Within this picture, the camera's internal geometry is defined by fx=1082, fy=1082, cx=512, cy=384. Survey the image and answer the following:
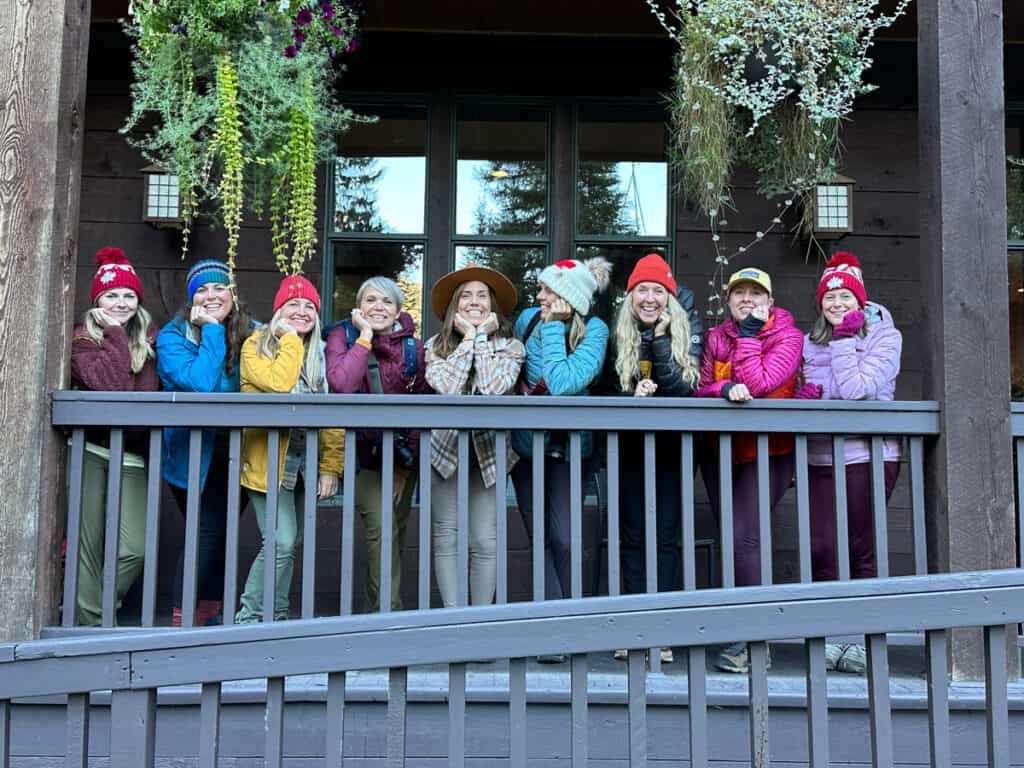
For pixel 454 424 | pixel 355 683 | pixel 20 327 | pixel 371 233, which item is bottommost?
pixel 355 683

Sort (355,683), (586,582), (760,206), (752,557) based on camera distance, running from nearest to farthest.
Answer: (355,683)
(752,557)
(586,582)
(760,206)

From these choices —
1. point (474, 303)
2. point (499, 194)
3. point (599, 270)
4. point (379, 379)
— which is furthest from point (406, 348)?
point (499, 194)

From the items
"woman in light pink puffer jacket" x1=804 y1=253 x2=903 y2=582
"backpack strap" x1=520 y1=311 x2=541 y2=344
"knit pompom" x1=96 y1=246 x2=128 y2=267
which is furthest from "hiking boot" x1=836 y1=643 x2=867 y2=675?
"knit pompom" x1=96 y1=246 x2=128 y2=267

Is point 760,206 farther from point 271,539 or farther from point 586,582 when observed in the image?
point 271,539

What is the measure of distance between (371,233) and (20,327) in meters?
2.31

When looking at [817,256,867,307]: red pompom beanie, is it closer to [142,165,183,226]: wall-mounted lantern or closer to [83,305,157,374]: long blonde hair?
[83,305,157,374]: long blonde hair

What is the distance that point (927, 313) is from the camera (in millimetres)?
3938

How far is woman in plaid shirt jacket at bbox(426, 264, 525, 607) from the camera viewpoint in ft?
13.0

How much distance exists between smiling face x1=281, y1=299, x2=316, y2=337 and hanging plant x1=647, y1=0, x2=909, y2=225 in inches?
63.9

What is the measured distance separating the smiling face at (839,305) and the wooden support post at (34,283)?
9.14 ft

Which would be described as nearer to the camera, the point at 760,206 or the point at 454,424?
the point at 454,424

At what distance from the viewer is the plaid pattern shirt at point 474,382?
3.97 meters

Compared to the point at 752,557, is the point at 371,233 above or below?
above

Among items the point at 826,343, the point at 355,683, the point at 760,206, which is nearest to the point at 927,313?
the point at 826,343
